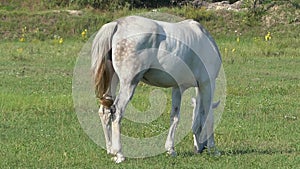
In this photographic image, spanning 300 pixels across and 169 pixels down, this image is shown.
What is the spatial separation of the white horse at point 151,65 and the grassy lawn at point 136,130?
14.9 inches

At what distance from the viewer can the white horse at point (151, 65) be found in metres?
8.94

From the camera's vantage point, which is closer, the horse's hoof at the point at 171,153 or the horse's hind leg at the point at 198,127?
the horse's hoof at the point at 171,153

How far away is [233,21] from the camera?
31.7 meters

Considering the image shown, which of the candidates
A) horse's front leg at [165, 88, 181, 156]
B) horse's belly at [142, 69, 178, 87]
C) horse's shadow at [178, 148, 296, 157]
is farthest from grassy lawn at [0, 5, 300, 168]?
horse's belly at [142, 69, 178, 87]

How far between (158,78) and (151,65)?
0.22m

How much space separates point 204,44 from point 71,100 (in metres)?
5.28

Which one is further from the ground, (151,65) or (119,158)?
(151,65)

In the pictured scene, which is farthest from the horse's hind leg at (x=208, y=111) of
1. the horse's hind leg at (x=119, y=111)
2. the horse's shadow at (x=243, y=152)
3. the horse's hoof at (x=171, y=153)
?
the horse's hind leg at (x=119, y=111)

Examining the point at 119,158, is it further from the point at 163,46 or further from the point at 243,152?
the point at 243,152

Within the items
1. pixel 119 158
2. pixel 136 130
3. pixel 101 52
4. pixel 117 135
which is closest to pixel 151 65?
pixel 101 52

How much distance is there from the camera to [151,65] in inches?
357

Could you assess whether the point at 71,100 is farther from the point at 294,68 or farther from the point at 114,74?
the point at 294,68

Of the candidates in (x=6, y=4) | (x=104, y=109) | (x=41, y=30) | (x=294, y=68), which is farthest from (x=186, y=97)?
(x=6, y=4)

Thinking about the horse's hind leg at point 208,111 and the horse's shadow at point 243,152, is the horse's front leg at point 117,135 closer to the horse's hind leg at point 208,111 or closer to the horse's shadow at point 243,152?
the horse's shadow at point 243,152
